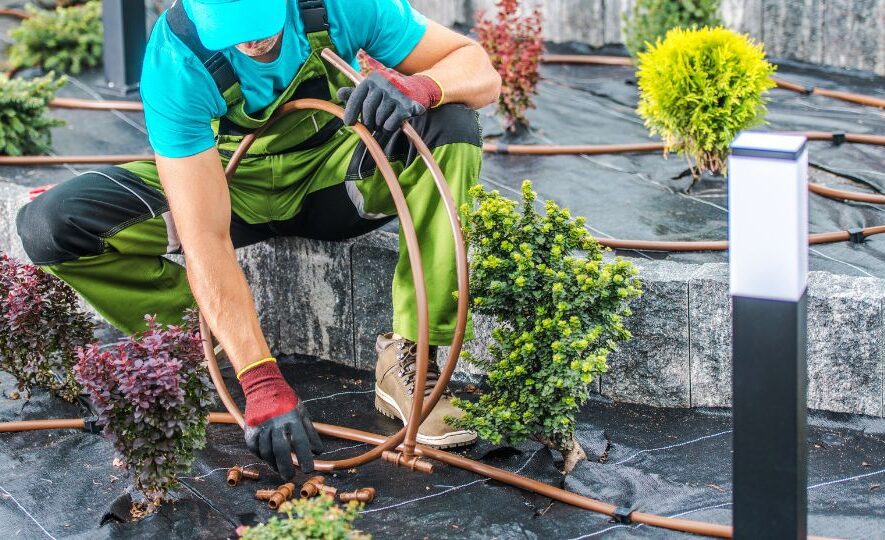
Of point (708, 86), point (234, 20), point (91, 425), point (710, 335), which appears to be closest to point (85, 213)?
point (91, 425)

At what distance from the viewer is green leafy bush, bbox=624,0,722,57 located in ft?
19.6

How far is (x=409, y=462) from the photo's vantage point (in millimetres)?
3375

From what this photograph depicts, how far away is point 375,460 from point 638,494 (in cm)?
84

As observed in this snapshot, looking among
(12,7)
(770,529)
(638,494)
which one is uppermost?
(12,7)

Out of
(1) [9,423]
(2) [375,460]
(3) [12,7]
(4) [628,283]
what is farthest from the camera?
(3) [12,7]

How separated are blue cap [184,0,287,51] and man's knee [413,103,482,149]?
22.0 inches

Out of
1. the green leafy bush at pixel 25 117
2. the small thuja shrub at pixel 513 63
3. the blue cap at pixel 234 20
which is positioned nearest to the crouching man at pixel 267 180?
the blue cap at pixel 234 20

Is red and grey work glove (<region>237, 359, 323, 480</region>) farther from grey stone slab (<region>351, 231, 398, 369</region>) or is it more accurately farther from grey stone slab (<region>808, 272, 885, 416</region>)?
grey stone slab (<region>808, 272, 885, 416</region>)

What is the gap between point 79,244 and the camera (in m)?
3.74

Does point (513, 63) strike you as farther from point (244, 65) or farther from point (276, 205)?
point (244, 65)

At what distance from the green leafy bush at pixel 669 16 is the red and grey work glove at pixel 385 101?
2.94 metres

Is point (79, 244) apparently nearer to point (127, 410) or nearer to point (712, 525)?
point (127, 410)

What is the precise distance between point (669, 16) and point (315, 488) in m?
3.76

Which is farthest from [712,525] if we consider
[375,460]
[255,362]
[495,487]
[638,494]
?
[255,362]
